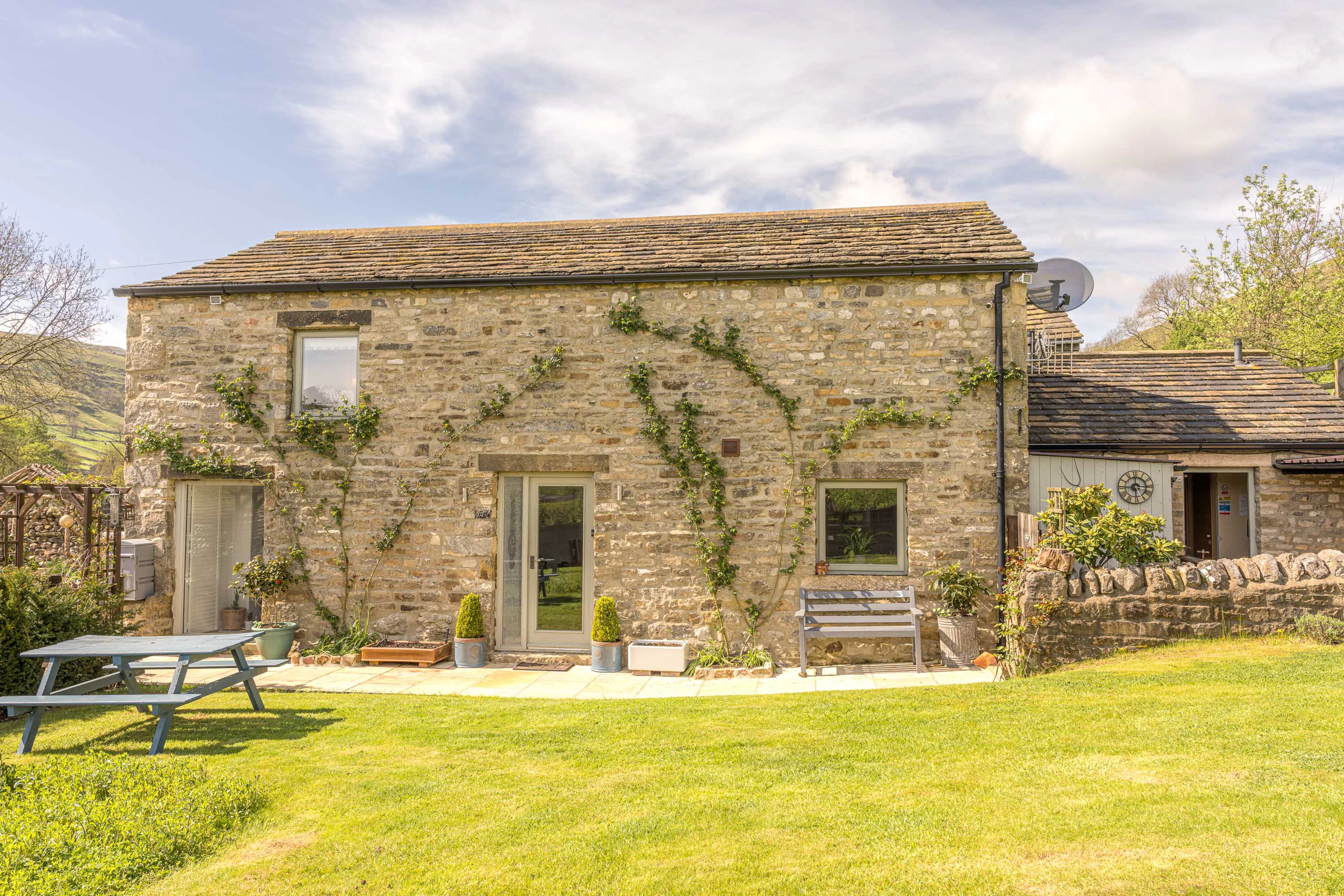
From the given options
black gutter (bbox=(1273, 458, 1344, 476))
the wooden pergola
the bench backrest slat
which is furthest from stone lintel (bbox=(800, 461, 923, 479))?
the wooden pergola

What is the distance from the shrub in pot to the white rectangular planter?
116 inches

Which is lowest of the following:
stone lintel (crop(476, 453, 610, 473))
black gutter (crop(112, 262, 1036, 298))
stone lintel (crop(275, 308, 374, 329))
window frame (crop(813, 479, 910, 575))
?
window frame (crop(813, 479, 910, 575))

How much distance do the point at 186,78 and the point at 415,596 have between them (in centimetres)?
686

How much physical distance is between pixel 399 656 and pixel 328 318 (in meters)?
4.39

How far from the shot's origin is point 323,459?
9.97 metres

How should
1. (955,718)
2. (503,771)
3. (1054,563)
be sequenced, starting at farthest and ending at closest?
1. (1054,563)
2. (955,718)
3. (503,771)

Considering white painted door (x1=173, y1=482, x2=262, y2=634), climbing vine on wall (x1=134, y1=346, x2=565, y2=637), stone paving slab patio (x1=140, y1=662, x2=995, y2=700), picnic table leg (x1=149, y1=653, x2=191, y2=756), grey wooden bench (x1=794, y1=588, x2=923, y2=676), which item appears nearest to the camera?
picnic table leg (x1=149, y1=653, x2=191, y2=756)

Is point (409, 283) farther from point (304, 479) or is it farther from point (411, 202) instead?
point (411, 202)

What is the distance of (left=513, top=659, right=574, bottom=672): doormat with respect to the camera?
906 cm

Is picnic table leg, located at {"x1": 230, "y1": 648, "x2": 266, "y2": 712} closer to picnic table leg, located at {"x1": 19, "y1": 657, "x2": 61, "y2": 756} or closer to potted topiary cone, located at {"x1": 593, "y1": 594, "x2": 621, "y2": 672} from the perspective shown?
picnic table leg, located at {"x1": 19, "y1": 657, "x2": 61, "y2": 756}

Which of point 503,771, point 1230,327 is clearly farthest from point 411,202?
point 1230,327

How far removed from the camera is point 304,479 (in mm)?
9977

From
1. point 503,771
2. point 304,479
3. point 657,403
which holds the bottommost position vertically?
point 503,771

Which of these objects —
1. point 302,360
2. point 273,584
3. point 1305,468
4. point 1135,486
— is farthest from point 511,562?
point 1305,468
